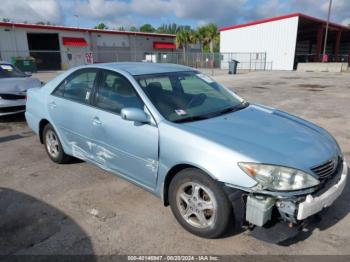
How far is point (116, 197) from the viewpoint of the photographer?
11.8 feet

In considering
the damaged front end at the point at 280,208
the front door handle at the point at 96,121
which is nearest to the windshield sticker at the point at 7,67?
the front door handle at the point at 96,121

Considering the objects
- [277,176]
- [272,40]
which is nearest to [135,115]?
[277,176]

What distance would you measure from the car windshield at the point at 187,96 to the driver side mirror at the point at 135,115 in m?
0.18

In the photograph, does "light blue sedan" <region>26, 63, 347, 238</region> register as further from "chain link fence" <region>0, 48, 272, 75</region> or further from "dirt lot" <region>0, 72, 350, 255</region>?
"chain link fence" <region>0, 48, 272, 75</region>

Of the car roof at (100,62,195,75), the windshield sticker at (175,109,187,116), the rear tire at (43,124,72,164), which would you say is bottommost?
the rear tire at (43,124,72,164)

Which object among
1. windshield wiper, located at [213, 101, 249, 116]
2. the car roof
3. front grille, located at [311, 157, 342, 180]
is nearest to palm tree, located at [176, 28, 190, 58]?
the car roof

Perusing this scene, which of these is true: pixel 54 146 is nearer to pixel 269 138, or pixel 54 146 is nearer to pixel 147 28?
pixel 269 138

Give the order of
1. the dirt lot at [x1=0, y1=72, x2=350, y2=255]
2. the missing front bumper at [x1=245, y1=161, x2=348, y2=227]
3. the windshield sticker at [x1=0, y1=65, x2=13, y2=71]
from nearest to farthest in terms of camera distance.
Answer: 1. the missing front bumper at [x1=245, y1=161, x2=348, y2=227]
2. the dirt lot at [x1=0, y1=72, x2=350, y2=255]
3. the windshield sticker at [x1=0, y1=65, x2=13, y2=71]

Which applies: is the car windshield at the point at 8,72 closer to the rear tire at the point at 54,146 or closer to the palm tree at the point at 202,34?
the rear tire at the point at 54,146

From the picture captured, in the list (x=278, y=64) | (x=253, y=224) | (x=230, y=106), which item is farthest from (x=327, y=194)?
(x=278, y=64)

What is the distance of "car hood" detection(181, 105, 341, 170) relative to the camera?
2.49 metres

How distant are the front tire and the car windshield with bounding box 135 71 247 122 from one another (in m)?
0.65

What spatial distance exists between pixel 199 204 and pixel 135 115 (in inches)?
41.4

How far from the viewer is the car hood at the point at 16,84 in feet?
23.9
